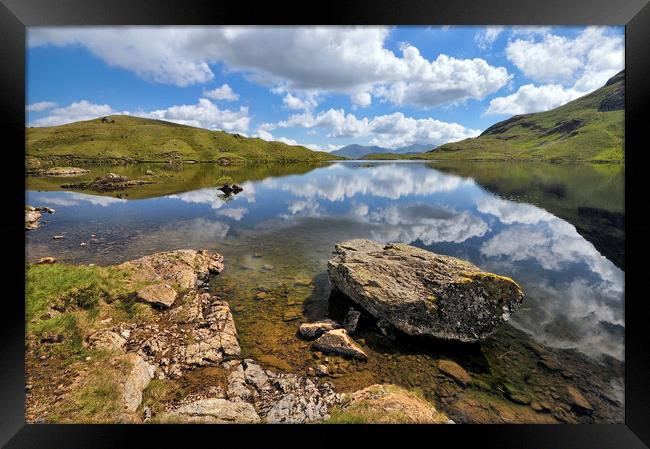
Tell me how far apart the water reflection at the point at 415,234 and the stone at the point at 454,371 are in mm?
4389

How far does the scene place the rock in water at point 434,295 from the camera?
9.69 metres

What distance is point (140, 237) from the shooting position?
22.6m

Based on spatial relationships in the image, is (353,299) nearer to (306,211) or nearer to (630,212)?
(630,212)

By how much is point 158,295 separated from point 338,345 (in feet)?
22.9

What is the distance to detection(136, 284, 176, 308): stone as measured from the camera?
10672mm

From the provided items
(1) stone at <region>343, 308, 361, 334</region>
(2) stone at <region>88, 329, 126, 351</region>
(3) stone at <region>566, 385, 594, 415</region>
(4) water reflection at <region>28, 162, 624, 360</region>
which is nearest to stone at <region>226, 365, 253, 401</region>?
(2) stone at <region>88, 329, 126, 351</region>

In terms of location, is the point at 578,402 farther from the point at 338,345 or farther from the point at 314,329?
the point at 314,329

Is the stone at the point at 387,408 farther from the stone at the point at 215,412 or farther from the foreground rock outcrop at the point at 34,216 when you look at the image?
the foreground rock outcrop at the point at 34,216

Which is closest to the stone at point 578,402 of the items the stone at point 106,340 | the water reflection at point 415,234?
the water reflection at point 415,234

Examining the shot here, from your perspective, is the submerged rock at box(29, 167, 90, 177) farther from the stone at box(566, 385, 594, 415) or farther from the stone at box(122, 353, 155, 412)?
the stone at box(566, 385, 594, 415)

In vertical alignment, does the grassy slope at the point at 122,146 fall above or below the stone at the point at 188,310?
above

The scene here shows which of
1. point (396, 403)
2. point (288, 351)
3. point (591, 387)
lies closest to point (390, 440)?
point (396, 403)

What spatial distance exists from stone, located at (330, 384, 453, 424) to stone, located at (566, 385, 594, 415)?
3.71m

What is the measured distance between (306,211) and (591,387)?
30.1 meters
